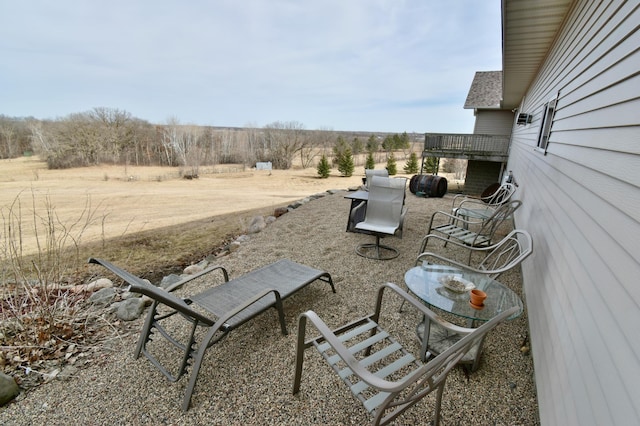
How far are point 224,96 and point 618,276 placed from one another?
3679 cm

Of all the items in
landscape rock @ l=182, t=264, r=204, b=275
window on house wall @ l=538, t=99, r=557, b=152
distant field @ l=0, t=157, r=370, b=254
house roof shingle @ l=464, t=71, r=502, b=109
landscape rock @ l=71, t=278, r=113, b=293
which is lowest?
distant field @ l=0, t=157, r=370, b=254

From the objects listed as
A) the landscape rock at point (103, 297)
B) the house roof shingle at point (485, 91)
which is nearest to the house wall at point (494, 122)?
the house roof shingle at point (485, 91)

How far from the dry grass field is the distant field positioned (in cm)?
3

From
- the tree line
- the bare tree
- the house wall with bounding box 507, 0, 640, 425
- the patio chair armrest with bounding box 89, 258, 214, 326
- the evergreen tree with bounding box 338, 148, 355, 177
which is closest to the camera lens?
the house wall with bounding box 507, 0, 640, 425

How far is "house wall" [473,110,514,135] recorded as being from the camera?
461 inches

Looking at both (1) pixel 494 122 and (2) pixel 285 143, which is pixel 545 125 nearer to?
(1) pixel 494 122

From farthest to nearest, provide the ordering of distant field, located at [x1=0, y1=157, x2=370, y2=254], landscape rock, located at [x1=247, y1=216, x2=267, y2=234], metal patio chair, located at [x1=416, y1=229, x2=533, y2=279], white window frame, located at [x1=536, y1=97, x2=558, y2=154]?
distant field, located at [x1=0, y1=157, x2=370, y2=254], landscape rock, located at [x1=247, y1=216, x2=267, y2=234], white window frame, located at [x1=536, y1=97, x2=558, y2=154], metal patio chair, located at [x1=416, y1=229, x2=533, y2=279]

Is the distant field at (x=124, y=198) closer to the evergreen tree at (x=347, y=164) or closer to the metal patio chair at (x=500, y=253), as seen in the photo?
the metal patio chair at (x=500, y=253)

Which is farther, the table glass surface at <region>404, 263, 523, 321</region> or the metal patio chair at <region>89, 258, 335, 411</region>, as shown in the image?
the table glass surface at <region>404, 263, 523, 321</region>

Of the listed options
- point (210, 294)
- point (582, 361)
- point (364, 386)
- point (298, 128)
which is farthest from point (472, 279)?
point (298, 128)

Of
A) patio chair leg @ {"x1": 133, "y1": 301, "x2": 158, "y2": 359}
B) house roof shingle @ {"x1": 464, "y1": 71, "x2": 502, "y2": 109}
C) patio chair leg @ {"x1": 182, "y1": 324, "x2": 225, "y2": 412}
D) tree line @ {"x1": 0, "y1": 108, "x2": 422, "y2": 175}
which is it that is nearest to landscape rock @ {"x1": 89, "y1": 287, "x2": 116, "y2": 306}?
patio chair leg @ {"x1": 133, "y1": 301, "x2": 158, "y2": 359}

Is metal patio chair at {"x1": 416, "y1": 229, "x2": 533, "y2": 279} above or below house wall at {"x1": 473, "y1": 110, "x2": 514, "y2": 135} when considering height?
below

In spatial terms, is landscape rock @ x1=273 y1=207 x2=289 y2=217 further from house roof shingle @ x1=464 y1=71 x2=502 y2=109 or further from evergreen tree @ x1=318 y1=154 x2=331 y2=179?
evergreen tree @ x1=318 y1=154 x2=331 y2=179

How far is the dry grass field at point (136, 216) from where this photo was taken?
4895 mm
